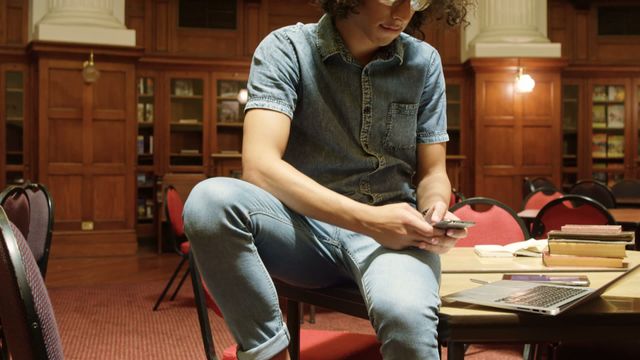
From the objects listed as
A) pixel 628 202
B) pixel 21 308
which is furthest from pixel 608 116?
pixel 21 308

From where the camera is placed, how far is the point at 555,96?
10867 mm

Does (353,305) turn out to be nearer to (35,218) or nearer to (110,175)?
(35,218)

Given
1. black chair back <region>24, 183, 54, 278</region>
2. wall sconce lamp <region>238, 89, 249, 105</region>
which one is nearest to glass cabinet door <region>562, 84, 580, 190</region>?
wall sconce lamp <region>238, 89, 249, 105</region>

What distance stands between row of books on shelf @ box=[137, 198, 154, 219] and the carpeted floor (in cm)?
497

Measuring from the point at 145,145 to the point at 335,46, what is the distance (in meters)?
9.83

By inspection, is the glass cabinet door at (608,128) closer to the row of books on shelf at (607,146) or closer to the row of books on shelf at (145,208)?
the row of books on shelf at (607,146)

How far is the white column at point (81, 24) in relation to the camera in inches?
360

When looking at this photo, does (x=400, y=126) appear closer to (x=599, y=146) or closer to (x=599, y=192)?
(x=599, y=192)

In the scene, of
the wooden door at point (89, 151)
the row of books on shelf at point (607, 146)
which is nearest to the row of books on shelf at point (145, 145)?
the wooden door at point (89, 151)

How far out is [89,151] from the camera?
932cm

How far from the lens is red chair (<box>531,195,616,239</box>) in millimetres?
3745

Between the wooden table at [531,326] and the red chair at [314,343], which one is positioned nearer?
the wooden table at [531,326]

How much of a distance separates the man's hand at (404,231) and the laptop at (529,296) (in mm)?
95

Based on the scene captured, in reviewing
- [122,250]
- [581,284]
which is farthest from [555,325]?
[122,250]
